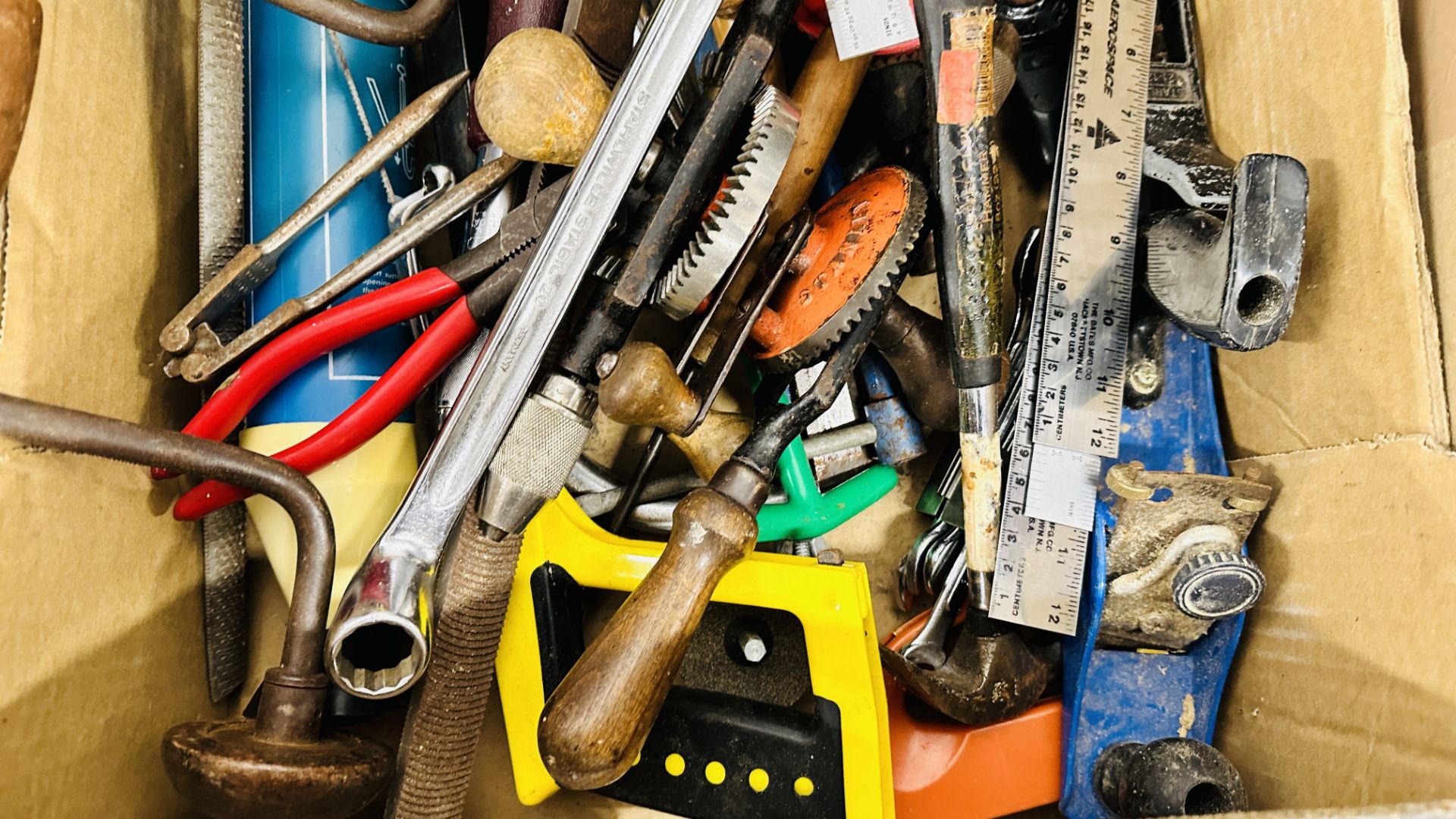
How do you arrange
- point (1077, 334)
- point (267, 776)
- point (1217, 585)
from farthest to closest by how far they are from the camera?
point (1077, 334)
point (1217, 585)
point (267, 776)

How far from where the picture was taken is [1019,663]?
0.90 meters

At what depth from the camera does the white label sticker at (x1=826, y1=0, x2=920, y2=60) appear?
0.77m

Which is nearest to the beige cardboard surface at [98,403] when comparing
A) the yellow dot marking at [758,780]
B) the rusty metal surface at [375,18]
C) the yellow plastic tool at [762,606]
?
the rusty metal surface at [375,18]

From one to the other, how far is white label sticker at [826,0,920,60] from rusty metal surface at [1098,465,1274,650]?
45 centimetres

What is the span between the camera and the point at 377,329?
32.6 inches

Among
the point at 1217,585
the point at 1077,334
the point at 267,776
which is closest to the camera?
the point at 267,776

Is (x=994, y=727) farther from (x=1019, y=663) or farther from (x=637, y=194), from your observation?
(x=637, y=194)

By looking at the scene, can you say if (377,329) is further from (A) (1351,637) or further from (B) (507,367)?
(A) (1351,637)

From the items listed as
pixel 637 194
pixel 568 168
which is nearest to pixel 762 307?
pixel 637 194

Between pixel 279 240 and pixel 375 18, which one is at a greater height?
pixel 375 18

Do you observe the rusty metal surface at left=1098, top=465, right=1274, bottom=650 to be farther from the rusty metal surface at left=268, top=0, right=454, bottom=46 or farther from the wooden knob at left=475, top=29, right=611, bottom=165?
the rusty metal surface at left=268, top=0, right=454, bottom=46

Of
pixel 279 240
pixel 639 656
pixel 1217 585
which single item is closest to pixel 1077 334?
pixel 1217 585

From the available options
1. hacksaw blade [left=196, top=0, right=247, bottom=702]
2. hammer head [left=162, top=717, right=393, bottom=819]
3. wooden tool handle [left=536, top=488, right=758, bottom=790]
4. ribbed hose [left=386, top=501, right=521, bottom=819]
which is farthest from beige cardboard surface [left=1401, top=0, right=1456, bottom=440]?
hacksaw blade [left=196, top=0, right=247, bottom=702]

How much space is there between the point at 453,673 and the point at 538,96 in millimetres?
509
